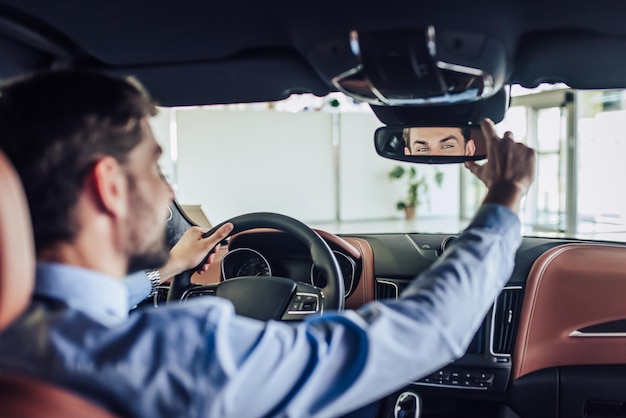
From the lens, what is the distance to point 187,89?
2.02m

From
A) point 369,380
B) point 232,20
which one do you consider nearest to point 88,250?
point 369,380

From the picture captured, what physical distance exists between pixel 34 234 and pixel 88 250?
0.26ft

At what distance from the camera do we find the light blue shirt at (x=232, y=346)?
0.88 meters

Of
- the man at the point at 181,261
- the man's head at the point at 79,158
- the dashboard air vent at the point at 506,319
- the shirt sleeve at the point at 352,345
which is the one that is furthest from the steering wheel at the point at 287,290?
the dashboard air vent at the point at 506,319

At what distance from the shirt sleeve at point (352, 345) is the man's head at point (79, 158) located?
22 centimetres

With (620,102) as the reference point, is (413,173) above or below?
below

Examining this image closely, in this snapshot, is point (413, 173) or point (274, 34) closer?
point (274, 34)

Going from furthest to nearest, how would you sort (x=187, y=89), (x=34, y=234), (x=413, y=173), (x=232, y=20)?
1. (x=413, y=173)
2. (x=187, y=89)
3. (x=232, y=20)
4. (x=34, y=234)

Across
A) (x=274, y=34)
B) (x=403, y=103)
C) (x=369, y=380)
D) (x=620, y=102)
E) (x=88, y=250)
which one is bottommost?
(x=369, y=380)

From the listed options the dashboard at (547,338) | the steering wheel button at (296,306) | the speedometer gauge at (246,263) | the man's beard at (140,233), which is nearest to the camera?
the man's beard at (140,233)

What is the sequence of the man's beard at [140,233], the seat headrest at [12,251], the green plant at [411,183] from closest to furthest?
the seat headrest at [12,251]
the man's beard at [140,233]
the green plant at [411,183]

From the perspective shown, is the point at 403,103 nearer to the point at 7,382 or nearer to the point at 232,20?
the point at 232,20

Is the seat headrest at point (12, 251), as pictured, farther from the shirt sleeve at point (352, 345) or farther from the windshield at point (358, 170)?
the windshield at point (358, 170)

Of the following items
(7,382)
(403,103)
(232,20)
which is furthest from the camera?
(403,103)
